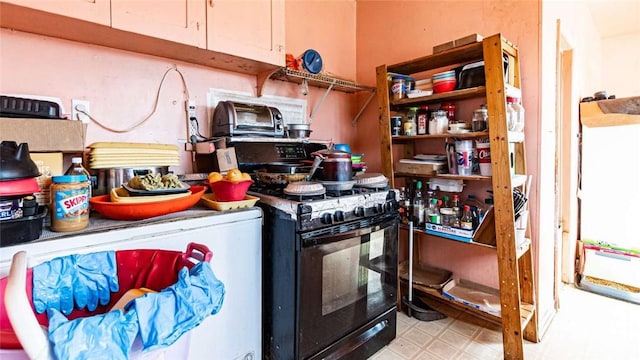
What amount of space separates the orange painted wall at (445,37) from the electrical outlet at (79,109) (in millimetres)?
2027

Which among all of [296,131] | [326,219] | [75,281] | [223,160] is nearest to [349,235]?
[326,219]

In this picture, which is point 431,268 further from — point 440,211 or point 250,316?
point 250,316

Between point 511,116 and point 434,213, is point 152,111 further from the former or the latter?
point 511,116

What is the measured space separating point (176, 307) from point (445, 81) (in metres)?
1.89

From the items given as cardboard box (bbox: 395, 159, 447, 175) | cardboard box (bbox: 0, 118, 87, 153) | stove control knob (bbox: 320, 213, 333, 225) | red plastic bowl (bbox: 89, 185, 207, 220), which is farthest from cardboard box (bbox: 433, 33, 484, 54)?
cardboard box (bbox: 0, 118, 87, 153)

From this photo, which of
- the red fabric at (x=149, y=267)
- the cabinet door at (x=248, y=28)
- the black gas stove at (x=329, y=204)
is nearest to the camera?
the red fabric at (x=149, y=267)

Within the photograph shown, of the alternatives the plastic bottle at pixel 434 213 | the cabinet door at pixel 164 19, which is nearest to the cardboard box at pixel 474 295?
the plastic bottle at pixel 434 213

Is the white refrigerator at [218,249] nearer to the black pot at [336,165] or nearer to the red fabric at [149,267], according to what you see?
the red fabric at [149,267]

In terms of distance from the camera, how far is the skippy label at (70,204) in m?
0.93

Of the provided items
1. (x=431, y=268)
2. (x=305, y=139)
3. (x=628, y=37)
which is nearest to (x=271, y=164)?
(x=305, y=139)

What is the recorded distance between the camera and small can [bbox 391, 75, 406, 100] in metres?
2.11

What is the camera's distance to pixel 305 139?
2070mm

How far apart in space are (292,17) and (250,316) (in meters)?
2.11

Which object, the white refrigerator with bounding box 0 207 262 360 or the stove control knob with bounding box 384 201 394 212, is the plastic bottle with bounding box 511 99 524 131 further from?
the white refrigerator with bounding box 0 207 262 360
